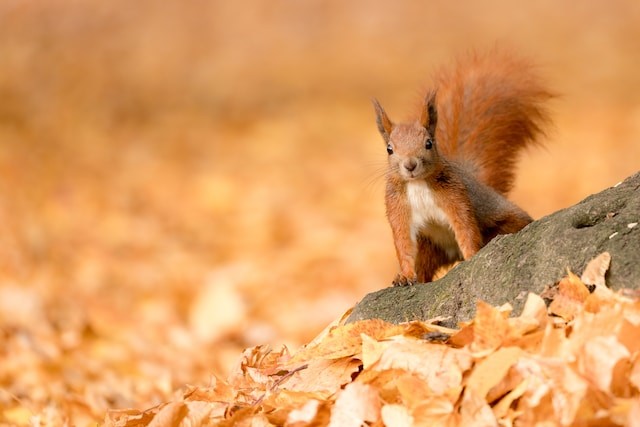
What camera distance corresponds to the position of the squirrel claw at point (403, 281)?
228 centimetres

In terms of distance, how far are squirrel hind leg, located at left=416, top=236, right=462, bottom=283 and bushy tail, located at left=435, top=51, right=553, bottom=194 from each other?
0.29 metres

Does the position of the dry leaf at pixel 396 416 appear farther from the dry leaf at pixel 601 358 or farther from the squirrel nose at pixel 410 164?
the squirrel nose at pixel 410 164

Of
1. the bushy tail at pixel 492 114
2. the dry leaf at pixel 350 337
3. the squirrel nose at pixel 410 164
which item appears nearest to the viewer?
the dry leaf at pixel 350 337

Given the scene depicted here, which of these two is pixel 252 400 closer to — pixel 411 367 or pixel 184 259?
pixel 411 367

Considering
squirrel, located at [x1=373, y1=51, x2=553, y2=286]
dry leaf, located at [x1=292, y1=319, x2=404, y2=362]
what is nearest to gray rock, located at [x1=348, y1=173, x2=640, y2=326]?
dry leaf, located at [x1=292, y1=319, x2=404, y2=362]

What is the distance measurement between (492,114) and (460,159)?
0.19m

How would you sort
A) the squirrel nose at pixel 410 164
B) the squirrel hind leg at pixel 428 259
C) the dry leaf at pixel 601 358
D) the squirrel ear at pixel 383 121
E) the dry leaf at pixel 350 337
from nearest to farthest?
the dry leaf at pixel 601 358, the dry leaf at pixel 350 337, the squirrel nose at pixel 410 164, the squirrel ear at pixel 383 121, the squirrel hind leg at pixel 428 259

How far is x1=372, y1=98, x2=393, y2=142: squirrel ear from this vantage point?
240cm

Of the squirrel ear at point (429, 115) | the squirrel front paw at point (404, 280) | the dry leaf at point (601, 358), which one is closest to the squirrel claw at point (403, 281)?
the squirrel front paw at point (404, 280)

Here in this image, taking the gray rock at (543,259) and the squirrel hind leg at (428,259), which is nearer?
the gray rock at (543,259)

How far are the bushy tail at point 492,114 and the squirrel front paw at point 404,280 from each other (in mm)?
513

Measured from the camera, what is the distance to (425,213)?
93.2 inches

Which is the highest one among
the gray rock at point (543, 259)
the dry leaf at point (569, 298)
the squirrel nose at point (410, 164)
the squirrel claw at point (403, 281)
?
the squirrel nose at point (410, 164)

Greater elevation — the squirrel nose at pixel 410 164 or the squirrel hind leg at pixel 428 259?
the squirrel nose at pixel 410 164
